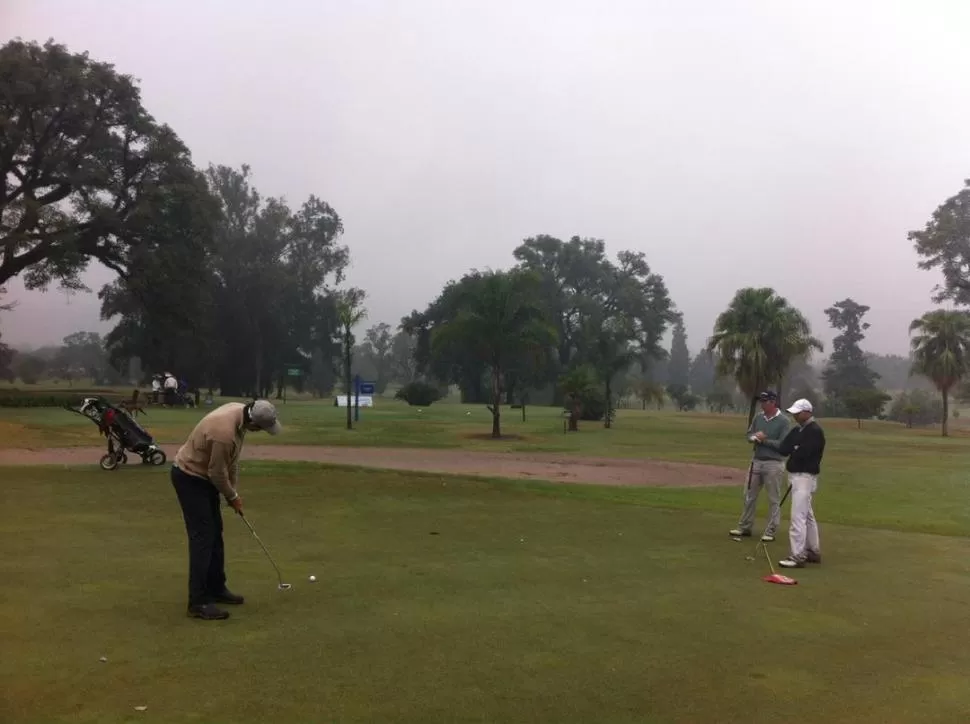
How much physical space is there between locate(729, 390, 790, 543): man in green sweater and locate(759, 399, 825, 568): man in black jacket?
2.31 feet

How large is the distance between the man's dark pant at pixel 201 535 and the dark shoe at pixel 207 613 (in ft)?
0.16

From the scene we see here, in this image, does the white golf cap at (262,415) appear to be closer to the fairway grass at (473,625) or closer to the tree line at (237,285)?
the fairway grass at (473,625)

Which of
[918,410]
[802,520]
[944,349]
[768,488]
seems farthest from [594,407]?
[802,520]

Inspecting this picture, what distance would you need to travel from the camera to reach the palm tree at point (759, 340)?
46906mm

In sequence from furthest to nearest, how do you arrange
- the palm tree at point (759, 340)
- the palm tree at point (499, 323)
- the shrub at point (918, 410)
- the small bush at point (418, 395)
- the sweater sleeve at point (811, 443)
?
the shrub at point (918, 410) < the small bush at point (418, 395) < the palm tree at point (759, 340) < the palm tree at point (499, 323) < the sweater sleeve at point (811, 443)

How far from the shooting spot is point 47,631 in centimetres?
620

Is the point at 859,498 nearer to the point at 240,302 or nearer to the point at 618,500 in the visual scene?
the point at 618,500

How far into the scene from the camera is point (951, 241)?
211ft

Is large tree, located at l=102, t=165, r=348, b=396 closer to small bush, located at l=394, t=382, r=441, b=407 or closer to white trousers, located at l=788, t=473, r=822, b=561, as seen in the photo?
small bush, located at l=394, t=382, r=441, b=407

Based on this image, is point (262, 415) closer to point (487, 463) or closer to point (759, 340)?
point (487, 463)

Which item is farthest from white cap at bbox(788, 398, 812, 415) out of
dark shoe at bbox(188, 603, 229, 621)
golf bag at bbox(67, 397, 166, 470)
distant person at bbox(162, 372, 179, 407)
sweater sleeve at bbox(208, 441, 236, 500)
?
distant person at bbox(162, 372, 179, 407)

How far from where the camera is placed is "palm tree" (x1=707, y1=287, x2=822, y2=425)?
1847 inches

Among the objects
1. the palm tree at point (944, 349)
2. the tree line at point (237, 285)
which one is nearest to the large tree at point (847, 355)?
the tree line at point (237, 285)

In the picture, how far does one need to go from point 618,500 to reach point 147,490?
9.08 meters
